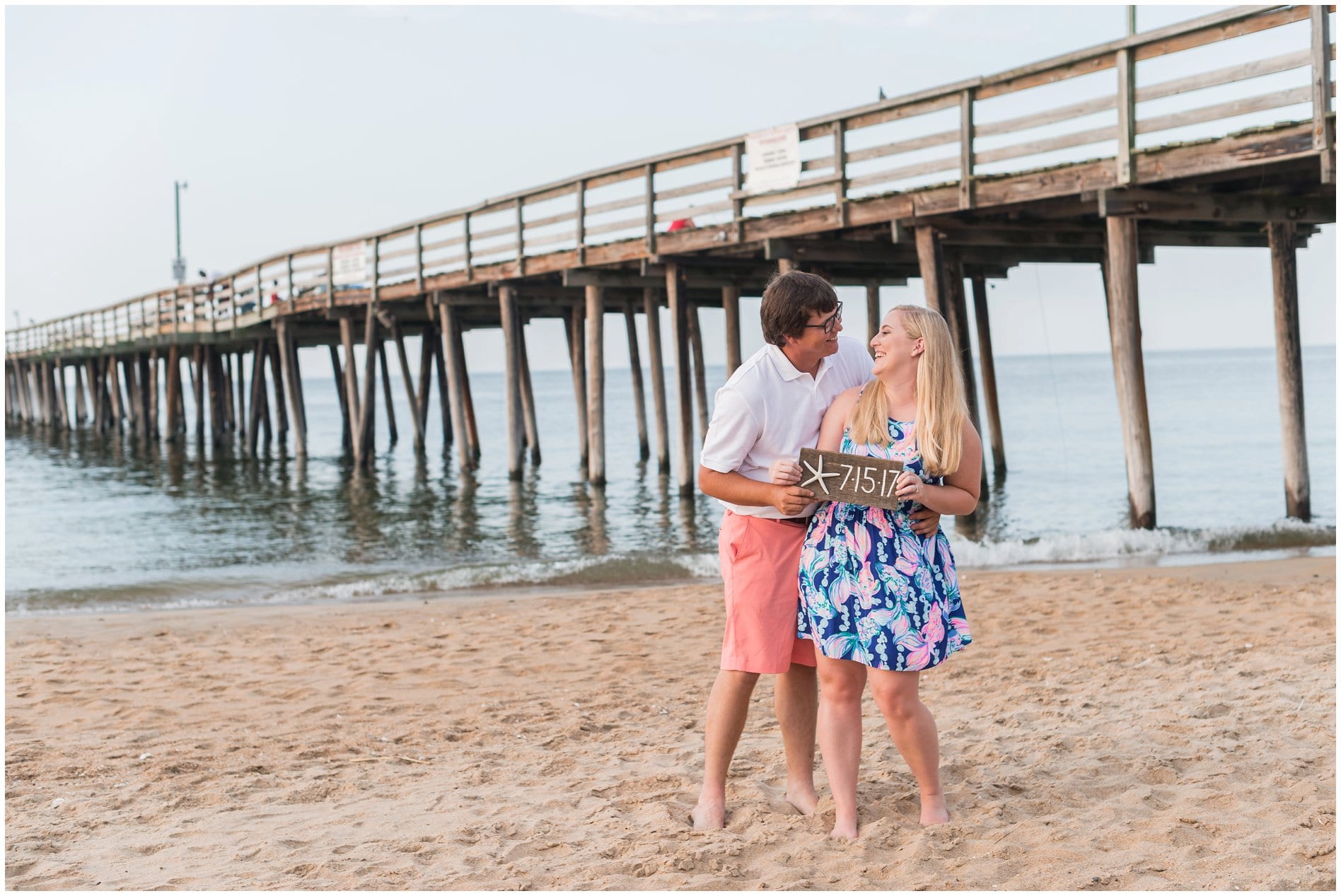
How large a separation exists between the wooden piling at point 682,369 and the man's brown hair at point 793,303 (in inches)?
465

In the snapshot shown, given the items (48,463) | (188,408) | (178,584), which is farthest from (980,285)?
(188,408)

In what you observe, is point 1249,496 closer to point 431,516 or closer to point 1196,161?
point 1196,161

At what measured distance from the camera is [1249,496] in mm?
17766

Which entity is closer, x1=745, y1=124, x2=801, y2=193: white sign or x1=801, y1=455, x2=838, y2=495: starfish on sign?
x1=801, y1=455, x2=838, y2=495: starfish on sign

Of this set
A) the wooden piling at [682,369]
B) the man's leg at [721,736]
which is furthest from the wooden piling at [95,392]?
the man's leg at [721,736]

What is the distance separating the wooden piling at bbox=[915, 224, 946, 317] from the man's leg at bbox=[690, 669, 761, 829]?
8.92 m

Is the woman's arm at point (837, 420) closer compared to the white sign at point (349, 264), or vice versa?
the woman's arm at point (837, 420)

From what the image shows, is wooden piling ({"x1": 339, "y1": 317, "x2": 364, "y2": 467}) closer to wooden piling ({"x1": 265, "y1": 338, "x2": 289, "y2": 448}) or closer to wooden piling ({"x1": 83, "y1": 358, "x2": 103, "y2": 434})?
wooden piling ({"x1": 265, "y1": 338, "x2": 289, "y2": 448})

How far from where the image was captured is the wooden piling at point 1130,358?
10.9 meters

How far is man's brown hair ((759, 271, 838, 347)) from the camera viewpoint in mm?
3438

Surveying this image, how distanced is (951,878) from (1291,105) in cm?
747

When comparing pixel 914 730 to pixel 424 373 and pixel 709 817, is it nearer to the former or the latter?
pixel 709 817

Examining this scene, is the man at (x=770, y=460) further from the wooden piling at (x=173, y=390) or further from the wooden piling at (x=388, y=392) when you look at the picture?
the wooden piling at (x=173, y=390)

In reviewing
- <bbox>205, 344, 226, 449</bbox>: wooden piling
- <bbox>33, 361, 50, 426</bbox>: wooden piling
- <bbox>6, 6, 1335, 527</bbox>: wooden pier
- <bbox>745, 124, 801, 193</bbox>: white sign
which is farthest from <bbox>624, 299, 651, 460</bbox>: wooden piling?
<bbox>33, 361, 50, 426</bbox>: wooden piling
